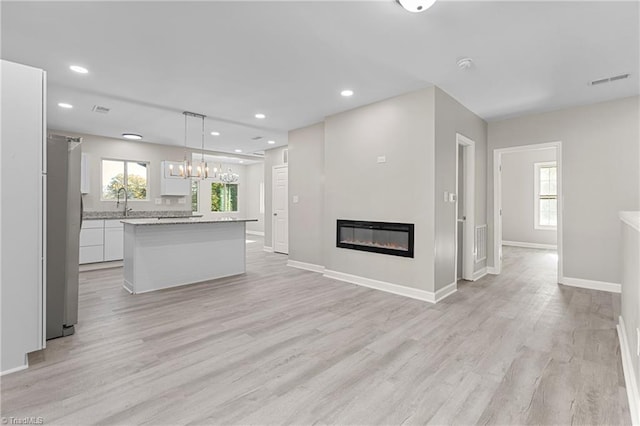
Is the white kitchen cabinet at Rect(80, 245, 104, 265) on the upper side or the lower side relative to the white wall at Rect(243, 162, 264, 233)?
lower

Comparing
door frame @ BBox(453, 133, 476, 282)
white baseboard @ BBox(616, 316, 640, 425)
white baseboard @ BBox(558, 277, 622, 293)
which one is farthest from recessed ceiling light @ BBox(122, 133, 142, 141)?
white baseboard @ BBox(558, 277, 622, 293)

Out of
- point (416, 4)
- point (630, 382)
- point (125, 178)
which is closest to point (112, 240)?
point (125, 178)

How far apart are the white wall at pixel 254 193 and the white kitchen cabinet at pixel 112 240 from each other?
5637 mm

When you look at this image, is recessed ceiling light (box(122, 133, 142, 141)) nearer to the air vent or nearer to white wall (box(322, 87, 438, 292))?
the air vent

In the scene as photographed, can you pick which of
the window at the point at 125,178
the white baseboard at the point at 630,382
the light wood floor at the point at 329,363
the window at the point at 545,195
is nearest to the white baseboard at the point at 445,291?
the light wood floor at the point at 329,363

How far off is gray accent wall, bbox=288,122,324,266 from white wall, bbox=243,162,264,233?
558 cm

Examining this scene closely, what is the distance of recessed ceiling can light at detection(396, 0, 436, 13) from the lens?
2.06m

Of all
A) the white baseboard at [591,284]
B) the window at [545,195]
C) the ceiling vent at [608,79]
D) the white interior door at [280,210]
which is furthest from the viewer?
the window at [545,195]

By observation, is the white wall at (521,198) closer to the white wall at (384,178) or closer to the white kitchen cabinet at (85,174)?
the white wall at (384,178)

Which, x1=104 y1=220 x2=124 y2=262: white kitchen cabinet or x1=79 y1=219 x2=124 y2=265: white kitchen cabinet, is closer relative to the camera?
x1=79 y1=219 x2=124 y2=265: white kitchen cabinet

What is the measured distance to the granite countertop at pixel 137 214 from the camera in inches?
236

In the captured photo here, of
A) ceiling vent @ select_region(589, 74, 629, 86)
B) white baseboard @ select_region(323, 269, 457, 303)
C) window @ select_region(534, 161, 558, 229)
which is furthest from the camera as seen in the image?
window @ select_region(534, 161, 558, 229)

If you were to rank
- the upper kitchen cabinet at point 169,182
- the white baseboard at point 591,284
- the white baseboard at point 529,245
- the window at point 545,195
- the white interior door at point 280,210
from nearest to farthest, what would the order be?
the white baseboard at point 591,284 → the upper kitchen cabinet at point 169,182 → the white interior door at point 280,210 → the white baseboard at point 529,245 → the window at point 545,195

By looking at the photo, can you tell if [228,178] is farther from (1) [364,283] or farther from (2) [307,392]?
(2) [307,392]
